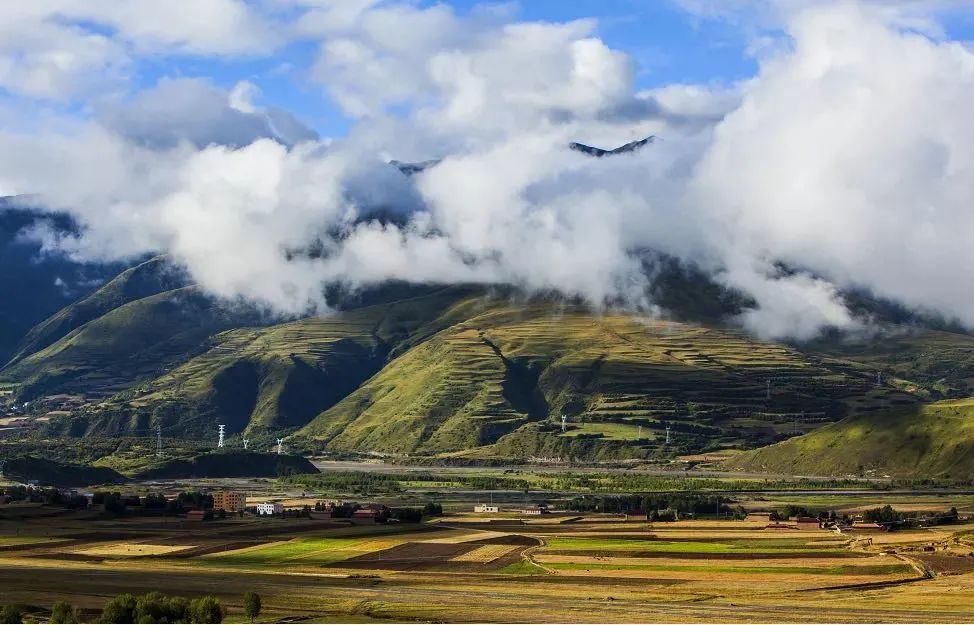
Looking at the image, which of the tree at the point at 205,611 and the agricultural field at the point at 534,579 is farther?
the agricultural field at the point at 534,579

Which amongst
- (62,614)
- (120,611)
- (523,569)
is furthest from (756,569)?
(62,614)

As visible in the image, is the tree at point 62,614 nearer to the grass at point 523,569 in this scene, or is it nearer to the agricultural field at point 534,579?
the agricultural field at point 534,579

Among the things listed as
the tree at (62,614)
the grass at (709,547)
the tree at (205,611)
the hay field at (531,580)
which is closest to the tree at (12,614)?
the tree at (62,614)

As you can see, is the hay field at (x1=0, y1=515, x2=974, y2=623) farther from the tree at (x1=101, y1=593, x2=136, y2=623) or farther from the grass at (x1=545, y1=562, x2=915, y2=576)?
the tree at (x1=101, y1=593, x2=136, y2=623)

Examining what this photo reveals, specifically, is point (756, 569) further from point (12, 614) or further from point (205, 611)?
point (12, 614)

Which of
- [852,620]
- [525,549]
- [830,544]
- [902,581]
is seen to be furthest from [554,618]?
[830,544]

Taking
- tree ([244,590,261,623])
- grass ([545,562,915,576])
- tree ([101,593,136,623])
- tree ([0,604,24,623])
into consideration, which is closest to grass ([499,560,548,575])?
grass ([545,562,915,576])
